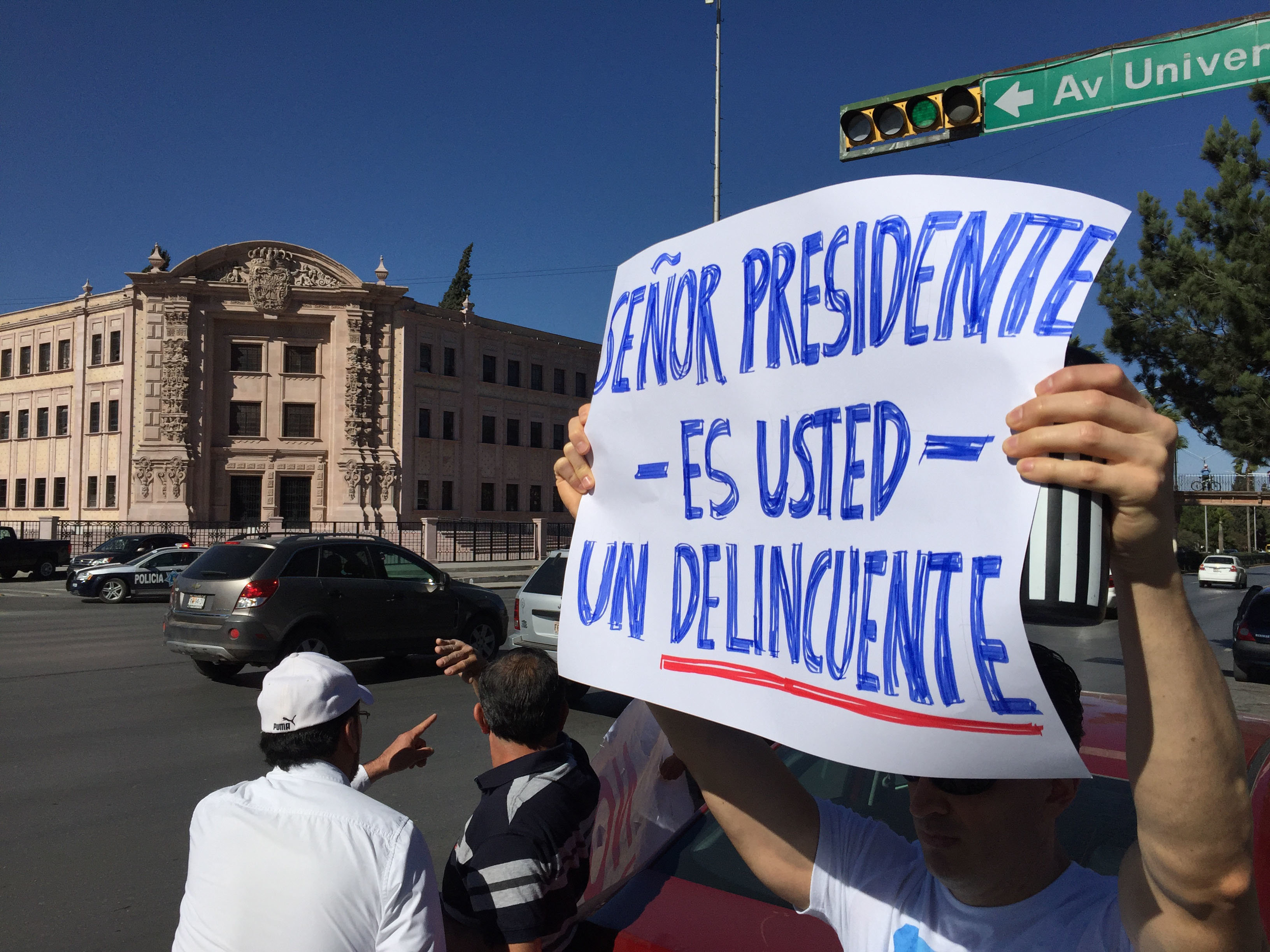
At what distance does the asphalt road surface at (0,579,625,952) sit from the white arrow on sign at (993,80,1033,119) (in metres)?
5.97

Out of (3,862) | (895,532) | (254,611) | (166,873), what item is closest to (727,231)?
(895,532)

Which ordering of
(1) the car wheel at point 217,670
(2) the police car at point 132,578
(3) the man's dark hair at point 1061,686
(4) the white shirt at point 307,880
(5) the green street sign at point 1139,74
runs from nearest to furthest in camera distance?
1. (3) the man's dark hair at point 1061,686
2. (4) the white shirt at point 307,880
3. (5) the green street sign at point 1139,74
4. (1) the car wheel at point 217,670
5. (2) the police car at point 132,578

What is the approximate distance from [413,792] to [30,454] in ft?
169

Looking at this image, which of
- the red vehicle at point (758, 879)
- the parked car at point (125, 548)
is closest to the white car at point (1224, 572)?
the parked car at point (125, 548)

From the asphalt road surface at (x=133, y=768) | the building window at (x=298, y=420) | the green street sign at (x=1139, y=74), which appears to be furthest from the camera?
the building window at (x=298, y=420)

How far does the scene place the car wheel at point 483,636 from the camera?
41.4 feet

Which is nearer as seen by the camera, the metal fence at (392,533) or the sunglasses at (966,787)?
the sunglasses at (966,787)

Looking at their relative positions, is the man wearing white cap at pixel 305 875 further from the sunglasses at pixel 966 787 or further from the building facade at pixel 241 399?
the building facade at pixel 241 399

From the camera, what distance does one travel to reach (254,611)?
34.8 ft

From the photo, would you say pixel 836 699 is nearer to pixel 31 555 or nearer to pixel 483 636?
pixel 483 636

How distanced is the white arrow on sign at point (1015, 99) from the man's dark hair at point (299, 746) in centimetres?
662

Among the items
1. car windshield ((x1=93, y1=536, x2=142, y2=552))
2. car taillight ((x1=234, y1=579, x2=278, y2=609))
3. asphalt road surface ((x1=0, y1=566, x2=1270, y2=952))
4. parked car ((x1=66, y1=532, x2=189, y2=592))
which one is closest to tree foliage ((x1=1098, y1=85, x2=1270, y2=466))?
asphalt road surface ((x1=0, y1=566, x2=1270, y2=952))

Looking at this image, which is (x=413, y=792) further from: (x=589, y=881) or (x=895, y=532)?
(x=895, y=532)

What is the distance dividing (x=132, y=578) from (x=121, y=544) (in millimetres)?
6883
